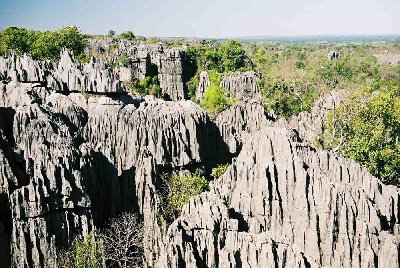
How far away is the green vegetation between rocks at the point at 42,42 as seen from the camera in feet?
211

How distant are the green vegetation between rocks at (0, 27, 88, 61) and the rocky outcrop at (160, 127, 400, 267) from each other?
46934 mm

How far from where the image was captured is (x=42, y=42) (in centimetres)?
6506

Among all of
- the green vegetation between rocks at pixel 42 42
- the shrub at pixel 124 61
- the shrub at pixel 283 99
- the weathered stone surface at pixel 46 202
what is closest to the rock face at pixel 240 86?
the shrub at pixel 283 99

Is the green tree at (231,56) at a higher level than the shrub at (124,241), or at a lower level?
higher

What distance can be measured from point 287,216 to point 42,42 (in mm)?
52192

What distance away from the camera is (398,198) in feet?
79.8

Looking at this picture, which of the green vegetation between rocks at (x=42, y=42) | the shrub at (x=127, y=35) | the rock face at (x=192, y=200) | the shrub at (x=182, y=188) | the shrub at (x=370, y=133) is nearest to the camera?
the rock face at (x=192, y=200)

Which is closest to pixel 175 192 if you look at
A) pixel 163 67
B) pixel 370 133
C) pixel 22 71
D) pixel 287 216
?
pixel 287 216

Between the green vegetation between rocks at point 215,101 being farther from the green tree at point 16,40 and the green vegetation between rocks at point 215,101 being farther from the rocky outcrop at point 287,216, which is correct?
the green tree at point 16,40

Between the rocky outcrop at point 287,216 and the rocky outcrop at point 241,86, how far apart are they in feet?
120

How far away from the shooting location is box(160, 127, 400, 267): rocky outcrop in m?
21.1

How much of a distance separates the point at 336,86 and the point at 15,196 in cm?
6148

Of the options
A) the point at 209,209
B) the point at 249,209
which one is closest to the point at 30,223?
the point at 209,209

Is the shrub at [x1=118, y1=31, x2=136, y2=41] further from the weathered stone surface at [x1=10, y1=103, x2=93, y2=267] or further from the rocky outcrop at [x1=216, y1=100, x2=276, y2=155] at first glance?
the weathered stone surface at [x1=10, y1=103, x2=93, y2=267]
